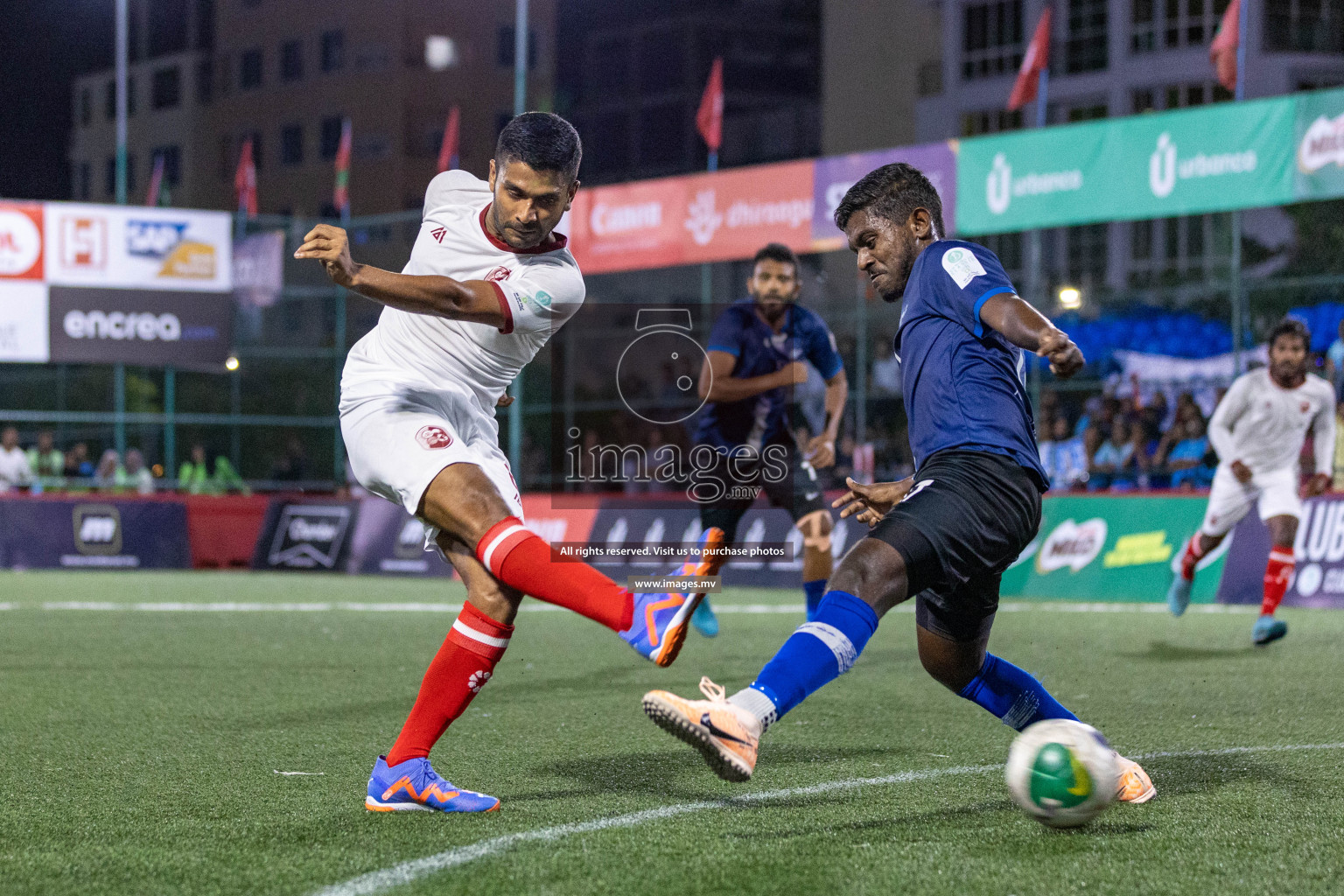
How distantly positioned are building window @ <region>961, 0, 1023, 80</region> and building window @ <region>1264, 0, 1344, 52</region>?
7.19m

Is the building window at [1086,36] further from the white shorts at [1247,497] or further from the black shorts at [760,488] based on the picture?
the black shorts at [760,488]

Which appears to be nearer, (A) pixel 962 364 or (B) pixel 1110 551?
(A) pixel 962 364

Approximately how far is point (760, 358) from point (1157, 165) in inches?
333

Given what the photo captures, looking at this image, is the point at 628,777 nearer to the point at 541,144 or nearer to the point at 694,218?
the point at 541,144

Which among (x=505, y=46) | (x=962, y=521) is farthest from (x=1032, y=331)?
(x=505, y=46)

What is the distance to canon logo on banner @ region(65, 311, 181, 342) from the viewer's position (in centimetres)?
→ 2305

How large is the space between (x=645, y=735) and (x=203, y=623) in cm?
685

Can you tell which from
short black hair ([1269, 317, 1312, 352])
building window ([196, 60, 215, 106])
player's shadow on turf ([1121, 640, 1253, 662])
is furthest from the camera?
building window ([196, 60, 215, 106])

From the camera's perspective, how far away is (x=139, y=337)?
77.0 ft

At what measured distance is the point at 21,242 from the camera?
22.6 m

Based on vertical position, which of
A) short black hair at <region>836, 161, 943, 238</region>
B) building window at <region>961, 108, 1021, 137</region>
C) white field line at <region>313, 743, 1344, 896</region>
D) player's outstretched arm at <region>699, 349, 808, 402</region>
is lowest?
white field line at <region>313, 743, 1344, 896</region>

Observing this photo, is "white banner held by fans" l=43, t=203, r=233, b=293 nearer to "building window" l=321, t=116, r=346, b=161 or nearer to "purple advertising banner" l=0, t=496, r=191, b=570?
"purple advertising banner" l=0, t=496, r=191, b=570

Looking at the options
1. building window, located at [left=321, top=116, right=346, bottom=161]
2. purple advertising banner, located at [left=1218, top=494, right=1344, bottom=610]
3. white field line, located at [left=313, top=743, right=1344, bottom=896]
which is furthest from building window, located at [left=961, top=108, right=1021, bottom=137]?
white field line, located at [left=313, top=743, right=1344, bottom=896]

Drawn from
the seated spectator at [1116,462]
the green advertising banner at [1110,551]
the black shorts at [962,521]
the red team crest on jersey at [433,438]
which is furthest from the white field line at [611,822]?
the seated spectator at [1116,462]
